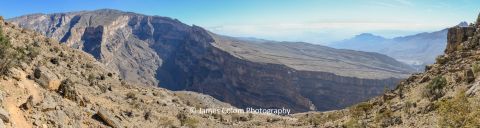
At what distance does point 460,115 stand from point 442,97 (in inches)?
337

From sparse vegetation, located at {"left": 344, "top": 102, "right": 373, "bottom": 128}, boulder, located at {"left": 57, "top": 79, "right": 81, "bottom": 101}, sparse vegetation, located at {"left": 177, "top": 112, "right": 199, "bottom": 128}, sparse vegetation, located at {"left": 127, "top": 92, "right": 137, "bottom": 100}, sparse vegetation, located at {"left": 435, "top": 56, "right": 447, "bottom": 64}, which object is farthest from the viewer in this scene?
sparse vegetation, located at {"left": 127, "top": 92, "right": 137, "bottom": 100}

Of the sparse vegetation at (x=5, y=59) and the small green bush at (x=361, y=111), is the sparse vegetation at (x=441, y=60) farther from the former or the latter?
the sparse vegetation at (x=5, y=59)

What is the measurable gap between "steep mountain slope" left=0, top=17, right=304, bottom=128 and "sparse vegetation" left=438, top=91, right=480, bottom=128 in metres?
16.4

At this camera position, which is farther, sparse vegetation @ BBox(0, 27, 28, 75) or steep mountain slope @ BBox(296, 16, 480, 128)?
sparse vegetation @ BBox(0, 27, 28, 75)

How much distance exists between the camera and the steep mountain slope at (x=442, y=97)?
21.6 m

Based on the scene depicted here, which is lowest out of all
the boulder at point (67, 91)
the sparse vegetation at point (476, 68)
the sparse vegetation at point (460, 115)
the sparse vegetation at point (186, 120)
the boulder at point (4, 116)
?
the sparse vegetation at point (186, 120)

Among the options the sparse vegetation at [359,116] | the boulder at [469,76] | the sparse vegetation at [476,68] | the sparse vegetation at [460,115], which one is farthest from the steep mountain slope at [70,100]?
the sparse vegetation at [476,68]

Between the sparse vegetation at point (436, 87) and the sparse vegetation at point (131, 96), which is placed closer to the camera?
the sparse vegetation at point (436, 87)

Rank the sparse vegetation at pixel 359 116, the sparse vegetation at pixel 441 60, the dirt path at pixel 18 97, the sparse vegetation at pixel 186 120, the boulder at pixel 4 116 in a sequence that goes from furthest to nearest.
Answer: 1. the sparse vegetation at pixel 186 120
2. the sparse vegetation at pixel 441 60
3. the sparse vegetation at pixel 359 116
4. the dirt path at pixel 18 97
5. the boulder at pixel 4 116

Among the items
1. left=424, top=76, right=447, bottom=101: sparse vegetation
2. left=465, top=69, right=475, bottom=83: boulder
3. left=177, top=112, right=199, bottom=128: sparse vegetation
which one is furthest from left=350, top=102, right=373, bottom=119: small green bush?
left=177, top=112, right=199, bottom=128: sparse vegetation

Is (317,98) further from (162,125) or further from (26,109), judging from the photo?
(26,109)

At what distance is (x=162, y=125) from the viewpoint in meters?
A: 39.5

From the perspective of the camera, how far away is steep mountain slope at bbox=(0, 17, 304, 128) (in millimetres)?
23641

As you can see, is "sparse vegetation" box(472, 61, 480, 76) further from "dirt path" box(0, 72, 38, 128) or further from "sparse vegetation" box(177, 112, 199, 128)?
"dirt path" box(0, 72, 38, 128)
